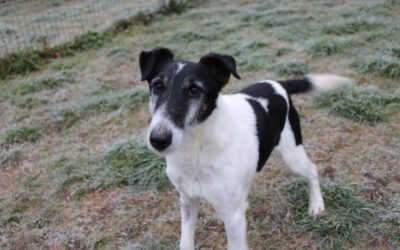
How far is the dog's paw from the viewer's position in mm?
3367

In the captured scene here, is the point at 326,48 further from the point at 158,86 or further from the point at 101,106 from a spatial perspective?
the point at 158,86

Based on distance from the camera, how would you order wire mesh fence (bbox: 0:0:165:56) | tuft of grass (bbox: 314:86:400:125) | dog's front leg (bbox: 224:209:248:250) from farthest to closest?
1. wire mesh fence (bbox: 0:0:165:56)
2. tuft of grass (bbox: 314:86:400:125)
3. dog's front leg (bbox: 224:209:248:250)

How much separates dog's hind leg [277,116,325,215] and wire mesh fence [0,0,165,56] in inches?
237

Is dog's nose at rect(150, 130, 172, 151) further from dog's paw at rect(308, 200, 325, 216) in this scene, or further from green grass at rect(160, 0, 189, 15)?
green grass at rect(160, 0, 189, 15)

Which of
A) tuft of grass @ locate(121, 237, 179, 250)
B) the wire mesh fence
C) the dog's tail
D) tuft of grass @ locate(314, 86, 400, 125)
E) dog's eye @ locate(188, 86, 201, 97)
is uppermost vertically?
dog's eye @ locate(188, 86, 201, 97)

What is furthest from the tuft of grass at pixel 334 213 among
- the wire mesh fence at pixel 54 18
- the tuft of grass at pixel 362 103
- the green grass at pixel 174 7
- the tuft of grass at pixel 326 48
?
the green grass at pixel 174 7

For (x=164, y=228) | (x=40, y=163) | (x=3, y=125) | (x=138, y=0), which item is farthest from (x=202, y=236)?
(x=138, y=0)

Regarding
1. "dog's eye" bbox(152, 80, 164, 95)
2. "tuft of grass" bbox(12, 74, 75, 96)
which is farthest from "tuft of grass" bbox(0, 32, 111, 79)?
"dog's eye" bbox(152, 80, 164, 95)

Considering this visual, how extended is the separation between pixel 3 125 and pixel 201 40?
3.97 meters

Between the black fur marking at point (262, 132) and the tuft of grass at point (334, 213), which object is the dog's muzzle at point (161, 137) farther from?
the tuft of grass at point (334, 213)

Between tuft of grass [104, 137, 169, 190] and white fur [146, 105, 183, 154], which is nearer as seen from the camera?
white fur [146, 105, 183, 154]

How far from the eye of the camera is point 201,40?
317 inches

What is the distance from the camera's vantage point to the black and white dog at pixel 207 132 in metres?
2.21

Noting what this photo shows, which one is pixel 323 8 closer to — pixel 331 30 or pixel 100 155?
pixel 331 30
